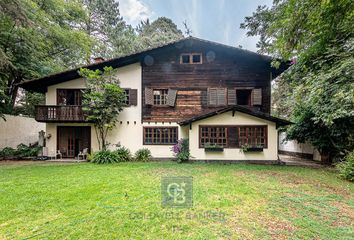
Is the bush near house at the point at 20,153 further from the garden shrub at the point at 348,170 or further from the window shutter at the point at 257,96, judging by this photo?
the garden shrub at the point at 348,170

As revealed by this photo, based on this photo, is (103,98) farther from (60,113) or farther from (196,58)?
(196,58)

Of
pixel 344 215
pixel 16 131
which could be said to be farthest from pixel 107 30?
pixel 344 215

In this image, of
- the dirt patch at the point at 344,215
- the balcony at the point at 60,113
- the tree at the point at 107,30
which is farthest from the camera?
the tree at the point at 107,30

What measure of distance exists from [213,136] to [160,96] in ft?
13.7

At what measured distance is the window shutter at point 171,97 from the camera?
38.3ft

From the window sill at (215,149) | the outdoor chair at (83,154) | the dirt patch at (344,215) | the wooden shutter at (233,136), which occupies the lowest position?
the dirt patch at (344,215)

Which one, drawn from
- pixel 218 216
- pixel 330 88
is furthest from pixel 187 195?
pixel 330 88

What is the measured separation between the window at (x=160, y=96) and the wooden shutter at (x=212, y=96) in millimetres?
2766

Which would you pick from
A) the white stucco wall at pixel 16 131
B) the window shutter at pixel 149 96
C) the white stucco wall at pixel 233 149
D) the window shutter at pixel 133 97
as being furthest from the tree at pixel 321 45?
the white stucco wall at pixel 16 131

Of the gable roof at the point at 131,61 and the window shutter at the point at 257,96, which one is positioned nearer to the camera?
the gable roof at the point at 131,61

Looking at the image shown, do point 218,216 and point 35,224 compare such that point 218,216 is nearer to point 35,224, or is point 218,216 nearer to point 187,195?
point 187,195

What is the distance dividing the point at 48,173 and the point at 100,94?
462 centimetres

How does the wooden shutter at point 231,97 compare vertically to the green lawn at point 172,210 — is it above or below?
above

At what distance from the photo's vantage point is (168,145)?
11625mm
